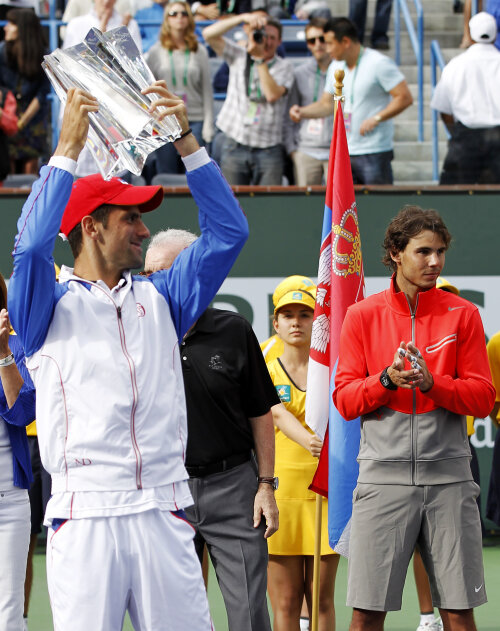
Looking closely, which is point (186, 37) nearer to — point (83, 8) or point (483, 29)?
point (83, 8)

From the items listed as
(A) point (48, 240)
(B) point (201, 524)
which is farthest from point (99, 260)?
(B) point (201, 524)

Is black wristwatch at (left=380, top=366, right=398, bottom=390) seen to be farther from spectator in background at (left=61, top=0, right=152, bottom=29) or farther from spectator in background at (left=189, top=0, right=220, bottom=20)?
spectator in background at (left=189, top=0, right=220, bottom=20)

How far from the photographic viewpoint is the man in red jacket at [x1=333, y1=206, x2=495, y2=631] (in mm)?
4570

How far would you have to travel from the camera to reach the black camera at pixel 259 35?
937cm

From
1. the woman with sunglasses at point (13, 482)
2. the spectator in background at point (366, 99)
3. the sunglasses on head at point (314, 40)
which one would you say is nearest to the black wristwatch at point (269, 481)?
the woman with sunglasses at point (13, 482)

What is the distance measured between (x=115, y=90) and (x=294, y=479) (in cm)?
275

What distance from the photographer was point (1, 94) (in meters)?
9.62

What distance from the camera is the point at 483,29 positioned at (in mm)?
9367

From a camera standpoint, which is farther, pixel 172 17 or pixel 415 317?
pixel 172 17

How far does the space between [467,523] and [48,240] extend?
7.31ft

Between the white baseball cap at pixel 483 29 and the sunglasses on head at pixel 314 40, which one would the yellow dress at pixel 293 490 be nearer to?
the sunglasses on head at pixel 314 40

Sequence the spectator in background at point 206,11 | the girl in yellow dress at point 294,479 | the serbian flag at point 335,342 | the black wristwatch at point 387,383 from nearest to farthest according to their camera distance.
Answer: the black wristwatch at point 387,383 → the serbian flag at point 335,342 → the girl in yellow dress at point 294,479 → the spectator in background at point 206,11

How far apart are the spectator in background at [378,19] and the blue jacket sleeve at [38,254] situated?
9.82 meters

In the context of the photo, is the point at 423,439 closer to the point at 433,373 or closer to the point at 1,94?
the point at 433,373
